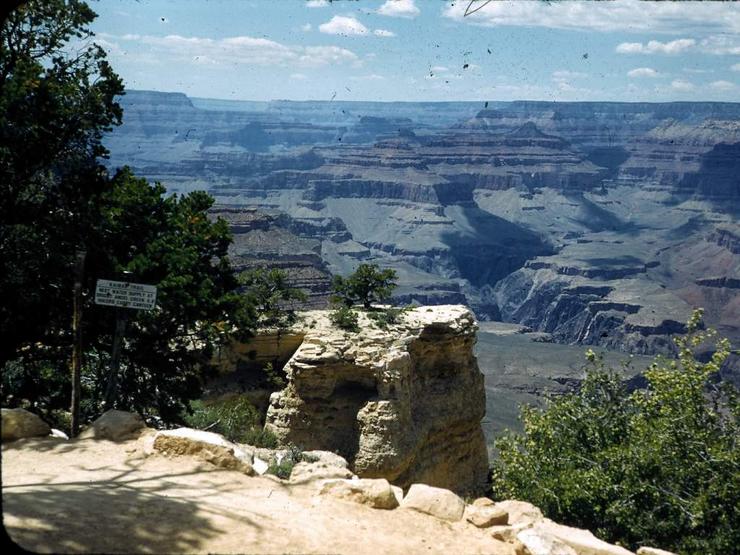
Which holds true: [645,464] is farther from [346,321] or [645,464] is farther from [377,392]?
[346,321]

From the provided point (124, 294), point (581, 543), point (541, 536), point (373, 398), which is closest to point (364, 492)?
point (541, 536)

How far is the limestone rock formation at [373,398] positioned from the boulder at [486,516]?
1577 centimetres

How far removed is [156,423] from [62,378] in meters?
2.76

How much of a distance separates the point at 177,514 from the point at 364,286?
23.4m

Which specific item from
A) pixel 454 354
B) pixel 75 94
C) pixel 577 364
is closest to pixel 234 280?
pixel 75 94

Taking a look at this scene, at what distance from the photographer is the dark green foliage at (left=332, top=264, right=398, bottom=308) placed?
34.1 m

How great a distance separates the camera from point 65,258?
19.9 meters

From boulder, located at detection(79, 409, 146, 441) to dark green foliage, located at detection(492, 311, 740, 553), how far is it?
923 cm

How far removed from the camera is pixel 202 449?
45.9ft

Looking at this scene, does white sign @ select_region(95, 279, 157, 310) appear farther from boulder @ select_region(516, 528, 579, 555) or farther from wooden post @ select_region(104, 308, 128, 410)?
boulder @ select_region(516, 528, 579, 555)

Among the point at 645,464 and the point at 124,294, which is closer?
the point at 124,294

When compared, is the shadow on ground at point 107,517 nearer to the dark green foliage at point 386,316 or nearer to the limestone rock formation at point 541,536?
the limestone rock formation at point 541,536

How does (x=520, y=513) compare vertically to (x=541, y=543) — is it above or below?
below

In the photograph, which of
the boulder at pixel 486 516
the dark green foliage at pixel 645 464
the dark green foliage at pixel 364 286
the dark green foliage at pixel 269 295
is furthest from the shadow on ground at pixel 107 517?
the dark green foliage at pixel 364 286
